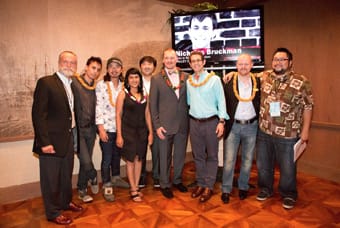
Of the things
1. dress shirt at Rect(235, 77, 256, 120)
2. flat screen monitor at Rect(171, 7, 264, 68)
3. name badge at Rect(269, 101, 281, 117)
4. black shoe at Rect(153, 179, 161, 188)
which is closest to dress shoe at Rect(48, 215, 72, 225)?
black shoe at Rect(153, 179, 161, 188)

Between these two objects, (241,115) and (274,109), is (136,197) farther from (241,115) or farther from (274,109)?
(274,109)

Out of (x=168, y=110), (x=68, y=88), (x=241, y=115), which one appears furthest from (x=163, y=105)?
(x=68, y=88)

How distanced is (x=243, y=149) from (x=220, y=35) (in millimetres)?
1583

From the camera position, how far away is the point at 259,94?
2.99 metres

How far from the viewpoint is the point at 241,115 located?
2.97 m

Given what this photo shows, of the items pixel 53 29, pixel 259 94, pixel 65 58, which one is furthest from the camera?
pixel 53 29

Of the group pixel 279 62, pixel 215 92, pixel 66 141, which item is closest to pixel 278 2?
pixel 279 62

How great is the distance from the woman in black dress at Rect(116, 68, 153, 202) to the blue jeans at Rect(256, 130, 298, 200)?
1.34 m

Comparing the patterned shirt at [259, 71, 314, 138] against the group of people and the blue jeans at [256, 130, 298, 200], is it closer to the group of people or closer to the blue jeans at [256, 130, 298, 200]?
the group of people

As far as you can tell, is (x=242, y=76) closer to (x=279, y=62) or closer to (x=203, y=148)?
(x=279, y=62)

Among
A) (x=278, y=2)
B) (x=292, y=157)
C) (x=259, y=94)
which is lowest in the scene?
(x=292, y=157)

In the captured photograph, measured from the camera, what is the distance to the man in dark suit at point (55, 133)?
2.45m

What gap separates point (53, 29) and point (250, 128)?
2.58 metres

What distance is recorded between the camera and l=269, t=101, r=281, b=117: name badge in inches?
111
